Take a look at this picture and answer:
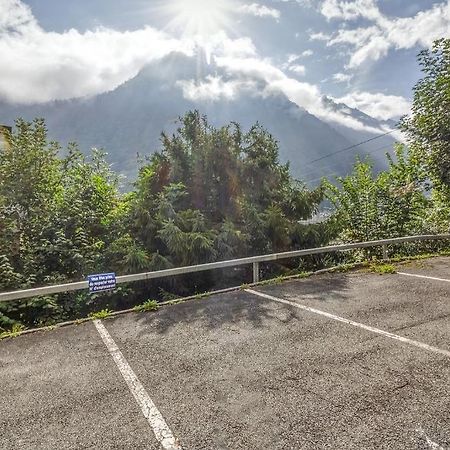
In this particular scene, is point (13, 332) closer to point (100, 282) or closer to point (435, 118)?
point (100, 282)

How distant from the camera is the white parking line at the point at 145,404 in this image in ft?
9.12

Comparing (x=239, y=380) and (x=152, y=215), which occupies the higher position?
(x=152, y=215)

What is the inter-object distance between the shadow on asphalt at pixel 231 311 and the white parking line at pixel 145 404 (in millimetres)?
864

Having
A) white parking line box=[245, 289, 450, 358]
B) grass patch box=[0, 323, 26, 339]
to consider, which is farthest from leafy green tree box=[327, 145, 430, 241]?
grass patch box=[0, 323, 26, 339]

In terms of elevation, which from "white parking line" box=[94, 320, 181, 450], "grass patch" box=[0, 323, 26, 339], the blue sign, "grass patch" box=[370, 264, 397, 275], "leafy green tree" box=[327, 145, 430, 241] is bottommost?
"grass patch" box=[370, 264, 397, 275]

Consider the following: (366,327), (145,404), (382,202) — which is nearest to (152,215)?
(366,327)

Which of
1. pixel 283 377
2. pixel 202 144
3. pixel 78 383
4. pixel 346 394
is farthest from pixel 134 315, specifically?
pixel 202 144

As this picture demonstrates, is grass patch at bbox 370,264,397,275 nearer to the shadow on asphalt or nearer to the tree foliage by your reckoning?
the shadow on asphalt

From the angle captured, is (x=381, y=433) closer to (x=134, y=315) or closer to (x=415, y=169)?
(x=134, y=315)

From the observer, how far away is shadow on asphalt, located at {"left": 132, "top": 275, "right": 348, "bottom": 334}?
18.1 feet

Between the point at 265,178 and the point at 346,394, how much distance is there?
800cm

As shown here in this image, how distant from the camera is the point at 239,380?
3.68 meters

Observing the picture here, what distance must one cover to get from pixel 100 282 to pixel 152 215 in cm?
323

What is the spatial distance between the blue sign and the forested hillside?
1.17m
